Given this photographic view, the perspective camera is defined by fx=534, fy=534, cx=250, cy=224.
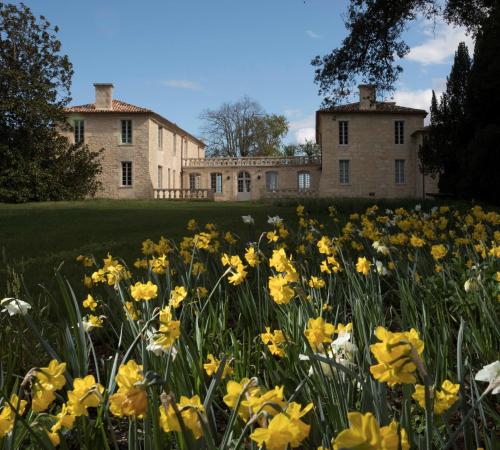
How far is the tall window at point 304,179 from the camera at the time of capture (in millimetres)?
39906

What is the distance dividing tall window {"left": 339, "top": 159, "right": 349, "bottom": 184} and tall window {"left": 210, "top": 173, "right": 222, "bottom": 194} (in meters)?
9.50

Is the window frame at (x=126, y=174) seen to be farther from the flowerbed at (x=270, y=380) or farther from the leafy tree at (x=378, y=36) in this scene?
the flowerbed at (x=270, y=380)

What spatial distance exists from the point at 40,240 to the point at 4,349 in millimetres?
6243

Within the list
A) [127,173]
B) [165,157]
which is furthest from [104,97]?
[165,157]

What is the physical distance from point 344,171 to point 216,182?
1020 centimetres

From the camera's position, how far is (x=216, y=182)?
41.7 metres

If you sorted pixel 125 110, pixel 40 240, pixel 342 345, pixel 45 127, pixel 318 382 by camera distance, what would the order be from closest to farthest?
pixel 342 345 < pixel 318 382 < pixel 40 240 < pixel 45 127 < pixel 125 110

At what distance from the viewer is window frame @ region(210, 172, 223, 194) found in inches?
1626

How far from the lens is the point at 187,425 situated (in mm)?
972

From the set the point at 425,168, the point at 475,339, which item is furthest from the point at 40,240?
the point at 425,168

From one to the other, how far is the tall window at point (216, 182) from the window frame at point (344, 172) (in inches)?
375

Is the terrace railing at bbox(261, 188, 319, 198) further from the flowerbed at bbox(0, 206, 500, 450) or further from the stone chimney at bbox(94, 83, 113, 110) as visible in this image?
the flowerbed at bbox(0, 206, 500, 450)

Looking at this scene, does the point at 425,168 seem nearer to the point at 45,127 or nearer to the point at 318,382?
the point at 45,127

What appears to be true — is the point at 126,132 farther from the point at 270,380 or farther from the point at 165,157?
the point at 270,380
